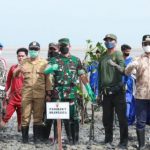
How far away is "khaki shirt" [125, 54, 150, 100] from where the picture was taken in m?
9.69

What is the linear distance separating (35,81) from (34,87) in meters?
0.11

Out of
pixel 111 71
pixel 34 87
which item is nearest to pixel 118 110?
pixel 111 71

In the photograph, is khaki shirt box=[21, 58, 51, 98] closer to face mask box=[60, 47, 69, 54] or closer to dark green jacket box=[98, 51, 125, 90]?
face mask box=[60, 47, 69, 54]

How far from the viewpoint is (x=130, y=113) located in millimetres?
12414

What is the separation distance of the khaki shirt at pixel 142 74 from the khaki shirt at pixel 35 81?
1.65 meters

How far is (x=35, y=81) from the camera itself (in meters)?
10.6

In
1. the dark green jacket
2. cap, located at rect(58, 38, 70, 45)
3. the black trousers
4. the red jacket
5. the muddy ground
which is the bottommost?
the muddy ground

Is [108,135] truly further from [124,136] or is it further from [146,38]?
[146,38]

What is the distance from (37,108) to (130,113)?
263cm

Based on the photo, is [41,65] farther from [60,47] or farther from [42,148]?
[42,148]

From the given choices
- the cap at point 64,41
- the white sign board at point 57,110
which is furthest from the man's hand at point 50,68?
the white sign board at point 57,110

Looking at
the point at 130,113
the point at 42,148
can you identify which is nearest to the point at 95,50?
the point at 130,113

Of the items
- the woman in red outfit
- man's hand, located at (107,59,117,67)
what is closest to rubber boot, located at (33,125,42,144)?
the woman in red outfit

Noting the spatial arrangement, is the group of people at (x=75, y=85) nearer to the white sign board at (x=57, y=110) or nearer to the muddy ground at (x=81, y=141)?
the muddy ground at (x=81, y=141)
